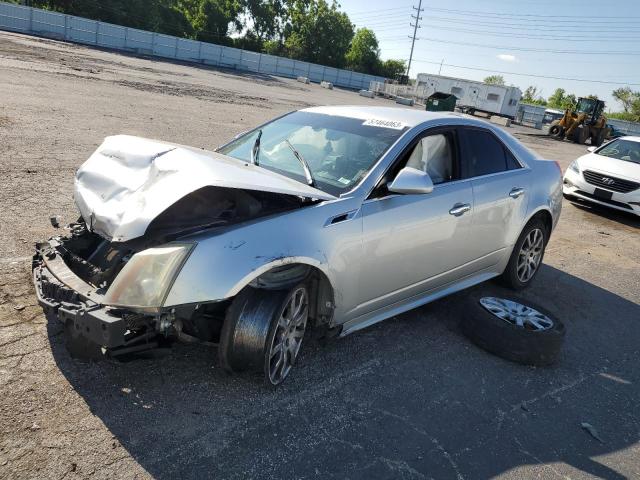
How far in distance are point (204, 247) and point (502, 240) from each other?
3153 mm

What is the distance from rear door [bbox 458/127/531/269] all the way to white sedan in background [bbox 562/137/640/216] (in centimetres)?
481

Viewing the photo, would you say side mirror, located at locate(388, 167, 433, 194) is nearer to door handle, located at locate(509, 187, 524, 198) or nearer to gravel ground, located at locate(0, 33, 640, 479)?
gravel ground, located at locate(0, 33, 640, 479)

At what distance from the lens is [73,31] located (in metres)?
38.5

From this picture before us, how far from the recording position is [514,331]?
4.04 m

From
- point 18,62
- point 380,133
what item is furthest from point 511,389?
point 18,62

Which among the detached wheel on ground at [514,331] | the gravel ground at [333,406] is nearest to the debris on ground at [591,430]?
the gravel ground at [333,406]

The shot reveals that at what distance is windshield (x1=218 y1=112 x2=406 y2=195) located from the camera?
12.2ft

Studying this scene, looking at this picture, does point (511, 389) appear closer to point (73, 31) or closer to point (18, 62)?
point (18, 62)

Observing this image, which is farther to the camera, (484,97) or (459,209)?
(484,97)

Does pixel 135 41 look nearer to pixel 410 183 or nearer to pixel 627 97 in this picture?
pixel 410 183

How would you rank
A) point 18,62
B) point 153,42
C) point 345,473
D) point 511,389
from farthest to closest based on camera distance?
point 153,42 < point 18,62 < point 511,389 < point 345,473

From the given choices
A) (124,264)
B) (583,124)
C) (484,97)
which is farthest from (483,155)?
(484,97)

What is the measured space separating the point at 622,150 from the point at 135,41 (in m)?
39.3

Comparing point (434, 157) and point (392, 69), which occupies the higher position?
point (392, 69)
